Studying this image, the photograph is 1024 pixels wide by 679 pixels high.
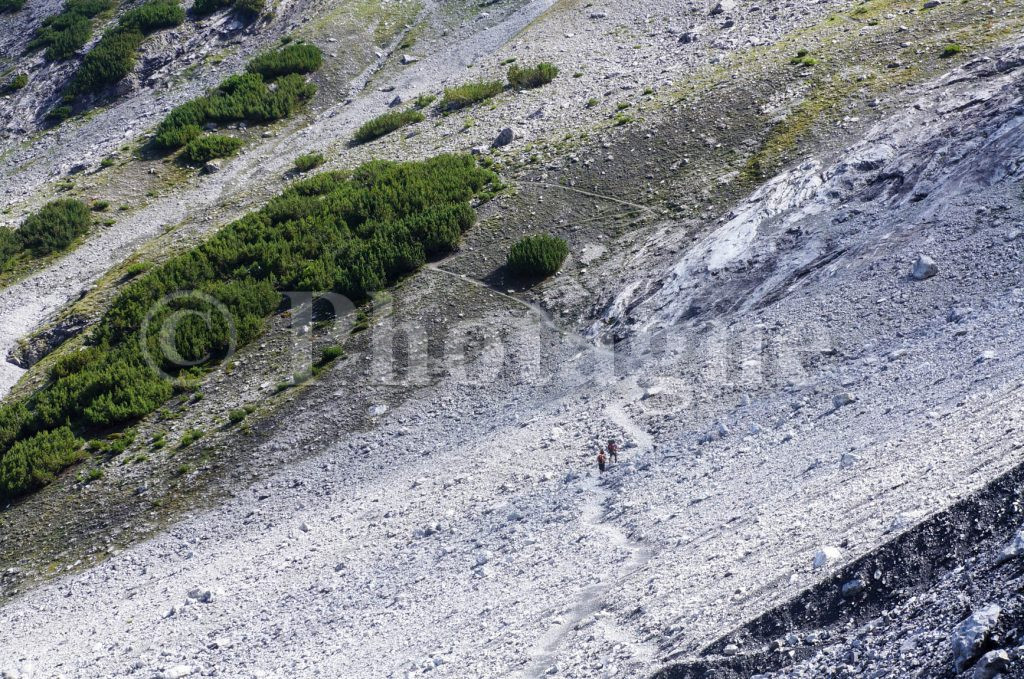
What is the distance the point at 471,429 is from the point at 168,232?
18.1 m

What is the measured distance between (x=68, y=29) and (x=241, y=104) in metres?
13.5

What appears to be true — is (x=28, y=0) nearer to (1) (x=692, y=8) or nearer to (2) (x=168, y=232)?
(2) (x=168, y=232)

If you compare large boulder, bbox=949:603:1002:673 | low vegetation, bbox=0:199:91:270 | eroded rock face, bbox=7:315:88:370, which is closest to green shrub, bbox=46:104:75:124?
low vegetation, bbox=0:199:91:270

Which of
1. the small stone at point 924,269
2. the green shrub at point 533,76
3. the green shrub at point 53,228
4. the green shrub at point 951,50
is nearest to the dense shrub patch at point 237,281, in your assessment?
the green shrub at point 53,228

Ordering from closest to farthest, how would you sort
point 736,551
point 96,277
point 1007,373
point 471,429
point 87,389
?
point 736,551
point 1007,373
point 471,429
point 87,389
point 96,277

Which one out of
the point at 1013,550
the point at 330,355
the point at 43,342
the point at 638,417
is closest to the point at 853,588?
the point at 1013,550

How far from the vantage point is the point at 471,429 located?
2047 cm

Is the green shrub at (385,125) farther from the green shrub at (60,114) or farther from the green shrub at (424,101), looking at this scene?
the green shrub at (60,114)

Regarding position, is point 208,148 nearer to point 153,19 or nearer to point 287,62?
point 287,62

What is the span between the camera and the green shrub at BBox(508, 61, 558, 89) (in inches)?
1468

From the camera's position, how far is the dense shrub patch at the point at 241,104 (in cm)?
3978

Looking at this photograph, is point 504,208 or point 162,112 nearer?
point 504,208

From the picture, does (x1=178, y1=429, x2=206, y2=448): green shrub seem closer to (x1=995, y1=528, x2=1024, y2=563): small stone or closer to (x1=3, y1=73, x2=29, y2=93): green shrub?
(x1=995, y1=528, x2=1024, y2=563): small stone

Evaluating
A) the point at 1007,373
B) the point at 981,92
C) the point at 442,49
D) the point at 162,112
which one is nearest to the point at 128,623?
the point at 1007,373
